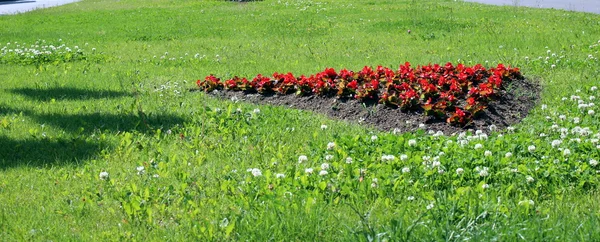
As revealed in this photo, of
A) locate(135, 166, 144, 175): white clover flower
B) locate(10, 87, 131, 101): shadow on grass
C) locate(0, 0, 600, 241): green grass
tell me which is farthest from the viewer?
locate(10, 87, 131, 101): shadow on grass

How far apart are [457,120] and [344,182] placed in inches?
93.2

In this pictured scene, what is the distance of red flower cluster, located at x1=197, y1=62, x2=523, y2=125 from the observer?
720cm

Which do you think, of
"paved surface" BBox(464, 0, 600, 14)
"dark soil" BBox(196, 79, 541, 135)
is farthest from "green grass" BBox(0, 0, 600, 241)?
"paved surface" BBox(464, 0, 600, 14)

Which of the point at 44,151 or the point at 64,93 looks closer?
the point at 44,151

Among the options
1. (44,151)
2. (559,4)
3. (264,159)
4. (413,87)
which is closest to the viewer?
(264,159)

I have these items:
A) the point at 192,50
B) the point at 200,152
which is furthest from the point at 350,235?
the point at 192,50

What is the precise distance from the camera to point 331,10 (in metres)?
19.4

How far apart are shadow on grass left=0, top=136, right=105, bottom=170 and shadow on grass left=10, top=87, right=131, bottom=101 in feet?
6.34

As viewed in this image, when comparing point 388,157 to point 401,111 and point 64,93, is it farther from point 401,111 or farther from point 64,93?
point 64,93

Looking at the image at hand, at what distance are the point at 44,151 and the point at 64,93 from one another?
2771 mm

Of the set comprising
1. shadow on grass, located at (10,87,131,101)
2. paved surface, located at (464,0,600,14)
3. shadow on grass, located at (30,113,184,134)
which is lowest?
paved surface, located at (464,0,600,14)

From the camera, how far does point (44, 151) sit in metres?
6.40

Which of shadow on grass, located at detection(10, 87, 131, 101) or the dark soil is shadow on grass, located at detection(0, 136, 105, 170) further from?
the dark soil

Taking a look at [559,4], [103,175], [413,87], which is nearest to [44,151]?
[103,175]
